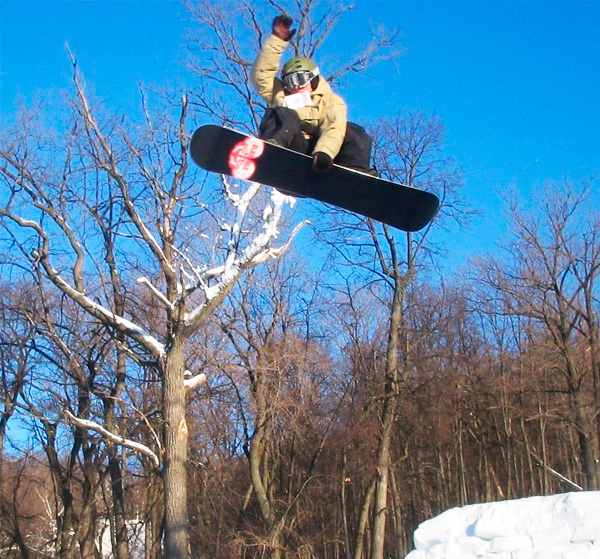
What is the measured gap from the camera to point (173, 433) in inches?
442

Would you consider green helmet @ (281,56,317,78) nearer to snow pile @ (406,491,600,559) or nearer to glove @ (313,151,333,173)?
glove @ (313,151,333,173)

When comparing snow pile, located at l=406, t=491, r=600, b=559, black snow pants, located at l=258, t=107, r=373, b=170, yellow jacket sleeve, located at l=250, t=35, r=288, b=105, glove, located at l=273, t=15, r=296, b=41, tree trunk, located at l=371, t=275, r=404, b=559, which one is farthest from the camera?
tree trunk, located at l=371, t=275, r=404, b=559

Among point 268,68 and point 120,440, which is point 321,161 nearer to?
point 268,68

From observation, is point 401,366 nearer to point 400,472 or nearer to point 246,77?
point 400,472

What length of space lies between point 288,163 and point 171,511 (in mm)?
7738

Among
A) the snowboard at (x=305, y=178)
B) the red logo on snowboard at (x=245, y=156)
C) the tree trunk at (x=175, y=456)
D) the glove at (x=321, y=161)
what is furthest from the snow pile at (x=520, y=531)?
the red logo on snowboard at (x=245, y=156)

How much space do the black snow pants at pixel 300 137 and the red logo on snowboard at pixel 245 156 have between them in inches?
3.8

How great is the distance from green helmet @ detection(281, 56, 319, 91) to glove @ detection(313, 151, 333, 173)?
50cm

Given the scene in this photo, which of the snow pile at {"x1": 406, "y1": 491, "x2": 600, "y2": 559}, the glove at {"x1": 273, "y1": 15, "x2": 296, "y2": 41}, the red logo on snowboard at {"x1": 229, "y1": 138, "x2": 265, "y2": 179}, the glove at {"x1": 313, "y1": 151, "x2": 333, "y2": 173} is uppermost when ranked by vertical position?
the glove at {"x1": 273, "y1": 15, "x2": 296, "y2": 41}

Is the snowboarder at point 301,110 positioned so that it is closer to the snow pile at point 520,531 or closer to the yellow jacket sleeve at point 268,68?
the yellow jacket sleeve at point 268,68

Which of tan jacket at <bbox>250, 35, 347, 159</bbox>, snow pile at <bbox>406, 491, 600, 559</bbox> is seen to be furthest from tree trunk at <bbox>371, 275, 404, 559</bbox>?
tan jacket at <bbox>250, 35, 347, 159</bbox>

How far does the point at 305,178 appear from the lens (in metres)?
4.81

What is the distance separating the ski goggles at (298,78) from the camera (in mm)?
4648

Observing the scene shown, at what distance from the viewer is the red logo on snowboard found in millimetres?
4582
